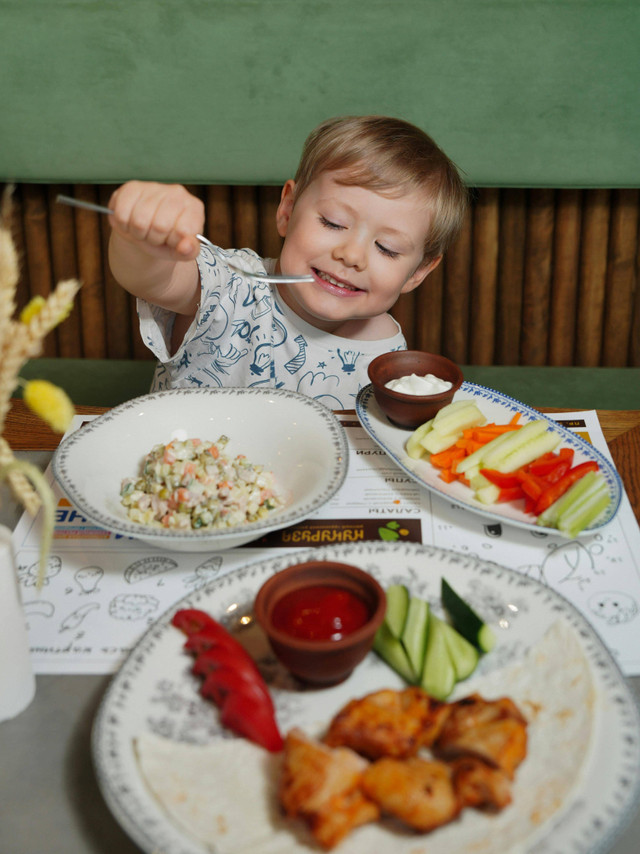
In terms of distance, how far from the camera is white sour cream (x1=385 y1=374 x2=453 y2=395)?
4.17 ft

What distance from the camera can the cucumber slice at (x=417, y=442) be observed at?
3.87ft

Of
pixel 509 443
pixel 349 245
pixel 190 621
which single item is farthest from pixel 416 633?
pixel 349 245

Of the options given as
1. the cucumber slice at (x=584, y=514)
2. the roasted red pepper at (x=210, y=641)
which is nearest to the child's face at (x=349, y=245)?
the cucumber slice at (x=584, y=514)

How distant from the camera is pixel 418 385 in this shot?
1278 millimetres

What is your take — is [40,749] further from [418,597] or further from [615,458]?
[615,458]

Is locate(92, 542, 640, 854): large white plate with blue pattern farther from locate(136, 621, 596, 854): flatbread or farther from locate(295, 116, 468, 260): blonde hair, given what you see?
locate(295, 116, 468, 260): blonde hair

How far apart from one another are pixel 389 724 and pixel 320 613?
148 millimetres

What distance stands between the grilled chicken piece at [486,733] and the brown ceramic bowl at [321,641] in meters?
0.10

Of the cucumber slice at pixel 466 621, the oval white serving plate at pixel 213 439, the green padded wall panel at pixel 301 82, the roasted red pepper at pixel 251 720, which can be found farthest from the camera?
the green padded wall panel at pixel 301 82

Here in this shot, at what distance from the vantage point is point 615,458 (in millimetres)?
1237

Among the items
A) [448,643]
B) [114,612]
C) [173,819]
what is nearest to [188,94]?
[114,612]

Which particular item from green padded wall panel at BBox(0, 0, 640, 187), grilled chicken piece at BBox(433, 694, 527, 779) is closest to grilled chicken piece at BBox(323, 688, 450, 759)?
grilled chicken piece at BBox(433, 694, 527, 779)

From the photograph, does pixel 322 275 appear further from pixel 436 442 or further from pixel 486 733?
pixel 486 733

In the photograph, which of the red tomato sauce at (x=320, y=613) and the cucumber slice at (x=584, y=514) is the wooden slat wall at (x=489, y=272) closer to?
the cucumber slice at (x=584, y=514)
